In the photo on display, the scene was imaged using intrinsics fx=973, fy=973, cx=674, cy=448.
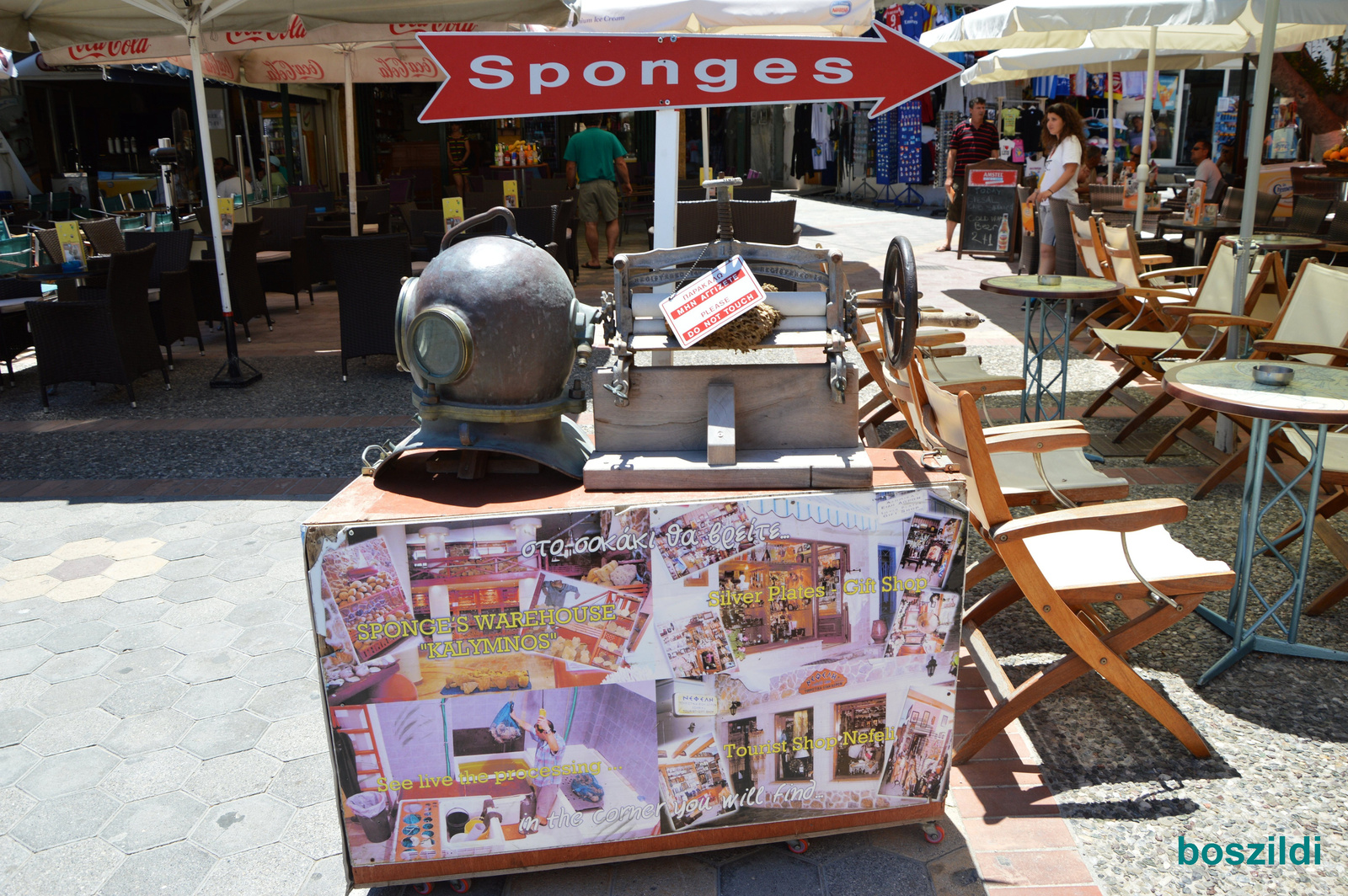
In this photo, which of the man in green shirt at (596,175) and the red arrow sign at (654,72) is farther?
the man in green shirt at (596,175)

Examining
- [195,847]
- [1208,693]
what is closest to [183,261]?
[195,847]

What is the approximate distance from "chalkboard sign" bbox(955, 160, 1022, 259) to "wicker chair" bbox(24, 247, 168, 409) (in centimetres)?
954

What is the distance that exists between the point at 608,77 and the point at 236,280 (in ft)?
22.3

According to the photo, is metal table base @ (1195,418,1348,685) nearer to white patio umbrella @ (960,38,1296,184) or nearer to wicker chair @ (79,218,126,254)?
wicker chair @ (79,218,126,254)

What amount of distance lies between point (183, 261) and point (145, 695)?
5.92 meters

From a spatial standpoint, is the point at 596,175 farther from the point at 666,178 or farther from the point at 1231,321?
the point at 666,178

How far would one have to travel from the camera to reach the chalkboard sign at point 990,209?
12.3 metres

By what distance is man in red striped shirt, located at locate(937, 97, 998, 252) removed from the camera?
12953 mm

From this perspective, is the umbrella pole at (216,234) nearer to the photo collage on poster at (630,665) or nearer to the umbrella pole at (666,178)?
the umbrella pole at (666,178)

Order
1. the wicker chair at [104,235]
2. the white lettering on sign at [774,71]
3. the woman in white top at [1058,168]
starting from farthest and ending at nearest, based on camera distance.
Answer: the woman in white top at [1058,168] < the wicker chair at [104,235] < the white lettering on sign at [774,71]

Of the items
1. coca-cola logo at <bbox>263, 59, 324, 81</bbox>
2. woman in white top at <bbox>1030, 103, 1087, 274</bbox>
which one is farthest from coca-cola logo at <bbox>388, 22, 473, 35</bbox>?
woman in white top at <bbox>1030, 103, 1087, 274</bbox>

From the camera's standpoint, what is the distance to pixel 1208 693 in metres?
3.09

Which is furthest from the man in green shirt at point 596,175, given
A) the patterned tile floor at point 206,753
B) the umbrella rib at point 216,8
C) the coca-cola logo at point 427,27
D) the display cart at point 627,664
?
the display cart at point 627,664
